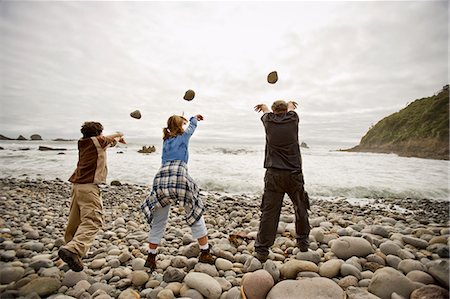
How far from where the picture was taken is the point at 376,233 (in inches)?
170

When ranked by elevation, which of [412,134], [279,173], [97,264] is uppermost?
[412,134]

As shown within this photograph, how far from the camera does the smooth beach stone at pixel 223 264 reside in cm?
327

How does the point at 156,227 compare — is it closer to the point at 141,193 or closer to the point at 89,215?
the point at 89,215

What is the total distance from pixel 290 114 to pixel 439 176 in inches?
606

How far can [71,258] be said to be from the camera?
2943 millimetres

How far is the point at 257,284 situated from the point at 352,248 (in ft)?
5.31

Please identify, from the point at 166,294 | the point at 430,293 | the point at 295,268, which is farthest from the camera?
the point at 295,268

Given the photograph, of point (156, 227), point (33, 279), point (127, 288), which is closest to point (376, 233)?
point (156, 227)

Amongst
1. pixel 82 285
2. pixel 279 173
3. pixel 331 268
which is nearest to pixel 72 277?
pixel 82 285

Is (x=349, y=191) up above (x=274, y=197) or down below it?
below

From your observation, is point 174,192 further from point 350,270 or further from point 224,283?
point 350,270

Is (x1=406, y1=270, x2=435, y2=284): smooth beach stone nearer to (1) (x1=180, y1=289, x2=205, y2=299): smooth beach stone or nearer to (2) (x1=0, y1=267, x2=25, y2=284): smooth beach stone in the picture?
(1) (x1=180, y1=289, x2=205, y2=299): smooth beach stone

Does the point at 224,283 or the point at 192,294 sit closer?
the point at 192,294

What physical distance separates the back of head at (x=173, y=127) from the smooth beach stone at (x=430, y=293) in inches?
117
